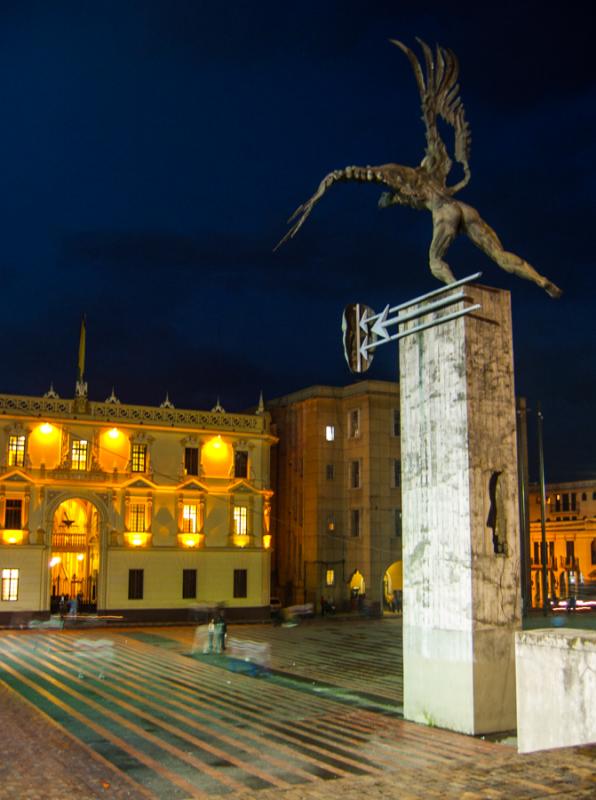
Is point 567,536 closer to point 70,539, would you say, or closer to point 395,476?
point 395,476

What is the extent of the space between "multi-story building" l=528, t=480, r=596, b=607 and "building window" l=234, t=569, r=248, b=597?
32247mm

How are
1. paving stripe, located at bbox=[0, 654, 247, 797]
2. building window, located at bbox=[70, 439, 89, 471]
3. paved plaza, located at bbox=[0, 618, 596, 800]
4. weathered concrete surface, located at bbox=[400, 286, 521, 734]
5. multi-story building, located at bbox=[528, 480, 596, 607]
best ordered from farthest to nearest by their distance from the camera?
multi-story building, located at bbox=[528, 480, 596, 607] < building window, located at bbox=[70, 439, 89, 471] < weathered concrete surface, located at bbox=[400, 286, 521, 734] < paving stripe, located at bbox=[0, 654, 247, 797] < paved plaza, located at bbox=[0, 618, 596, 800]

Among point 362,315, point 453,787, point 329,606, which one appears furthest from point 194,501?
point 453,787

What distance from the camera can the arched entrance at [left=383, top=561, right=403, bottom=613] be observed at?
2148 inches

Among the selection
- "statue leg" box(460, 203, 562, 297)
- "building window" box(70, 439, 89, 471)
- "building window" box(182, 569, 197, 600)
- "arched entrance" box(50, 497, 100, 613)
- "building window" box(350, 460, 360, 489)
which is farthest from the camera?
"building window" box(350, 460, 360, 489)

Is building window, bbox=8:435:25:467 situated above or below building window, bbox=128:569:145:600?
above

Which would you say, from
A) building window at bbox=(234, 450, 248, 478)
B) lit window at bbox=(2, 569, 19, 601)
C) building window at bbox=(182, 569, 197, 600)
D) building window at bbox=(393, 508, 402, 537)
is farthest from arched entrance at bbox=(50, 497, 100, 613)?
building window at bbox=(393, 508, 402, 537)

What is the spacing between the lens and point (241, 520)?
171 ft

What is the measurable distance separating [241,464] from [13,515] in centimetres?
1350

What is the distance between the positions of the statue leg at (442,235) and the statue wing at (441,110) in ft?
2.22

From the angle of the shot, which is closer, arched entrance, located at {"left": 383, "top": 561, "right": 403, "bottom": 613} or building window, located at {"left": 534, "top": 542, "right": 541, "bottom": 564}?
arched entrance, located at {"left": 383, "top": 561, "right": 403, "bottom": 613}

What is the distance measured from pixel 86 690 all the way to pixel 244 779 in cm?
1050

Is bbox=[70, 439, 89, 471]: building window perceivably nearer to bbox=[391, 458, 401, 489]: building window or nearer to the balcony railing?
the balcony railing

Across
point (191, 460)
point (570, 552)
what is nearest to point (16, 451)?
point (191, 460)
